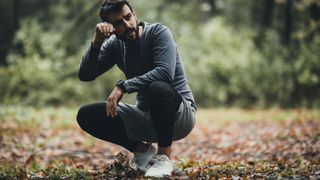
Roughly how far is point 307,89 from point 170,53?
15218 millimetres

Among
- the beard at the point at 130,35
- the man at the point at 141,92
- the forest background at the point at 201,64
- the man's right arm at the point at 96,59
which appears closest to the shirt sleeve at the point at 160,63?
the man at the point at 141,92

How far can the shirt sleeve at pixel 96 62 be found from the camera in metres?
4.92

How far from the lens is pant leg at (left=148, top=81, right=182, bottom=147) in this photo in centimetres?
436

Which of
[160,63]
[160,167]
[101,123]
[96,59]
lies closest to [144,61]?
[160,63]

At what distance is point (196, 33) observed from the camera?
2105 centimetres

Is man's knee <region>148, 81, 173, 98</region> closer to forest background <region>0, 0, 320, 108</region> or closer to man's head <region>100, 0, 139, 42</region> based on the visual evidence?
man's head <region>100, 0, 139, 42</region>

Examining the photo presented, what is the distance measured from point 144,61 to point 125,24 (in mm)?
397

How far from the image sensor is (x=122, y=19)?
4605 mm

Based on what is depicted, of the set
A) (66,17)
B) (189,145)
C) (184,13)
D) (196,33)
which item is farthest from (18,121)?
(184,13)

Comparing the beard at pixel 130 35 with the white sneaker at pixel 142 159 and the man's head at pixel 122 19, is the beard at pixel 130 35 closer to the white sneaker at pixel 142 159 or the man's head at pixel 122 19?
the man's head at pixel 122 19

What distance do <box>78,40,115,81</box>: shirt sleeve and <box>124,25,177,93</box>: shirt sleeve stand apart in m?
0.58

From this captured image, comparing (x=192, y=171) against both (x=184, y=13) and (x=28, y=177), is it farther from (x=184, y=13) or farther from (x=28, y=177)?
(x=184, y=13)

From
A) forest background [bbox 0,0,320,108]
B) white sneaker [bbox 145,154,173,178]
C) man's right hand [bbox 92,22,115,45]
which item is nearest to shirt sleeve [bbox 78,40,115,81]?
man's right hand [bbox 92,22,115,45]

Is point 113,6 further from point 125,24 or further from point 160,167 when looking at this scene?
point 160,167
